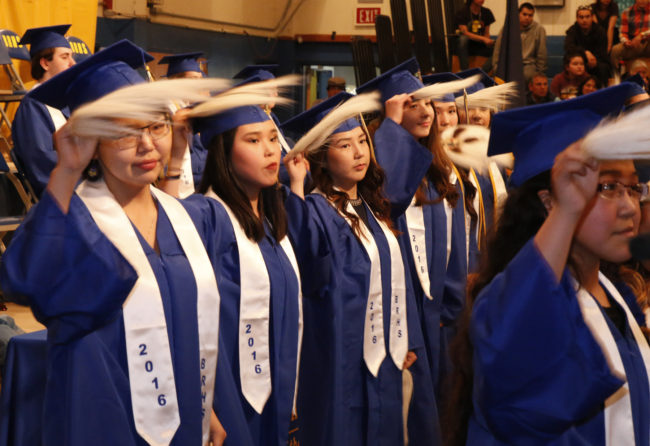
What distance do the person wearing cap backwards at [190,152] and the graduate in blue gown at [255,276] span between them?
1.63ft

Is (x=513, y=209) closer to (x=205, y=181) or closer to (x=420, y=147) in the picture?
(x=205, y=181)

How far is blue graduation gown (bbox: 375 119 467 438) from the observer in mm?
3887

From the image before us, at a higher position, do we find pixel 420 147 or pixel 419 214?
pixel 420 147

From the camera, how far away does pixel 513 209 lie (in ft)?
6.30

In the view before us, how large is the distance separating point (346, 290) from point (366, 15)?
39.4ft

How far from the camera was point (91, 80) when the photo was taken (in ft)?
8.07

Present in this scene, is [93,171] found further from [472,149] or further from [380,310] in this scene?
[380,310]

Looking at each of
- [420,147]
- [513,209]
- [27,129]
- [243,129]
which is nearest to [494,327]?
[513,209]

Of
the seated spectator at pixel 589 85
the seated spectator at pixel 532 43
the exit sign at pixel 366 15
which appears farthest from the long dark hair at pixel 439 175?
the exit sign at pixel 366 15

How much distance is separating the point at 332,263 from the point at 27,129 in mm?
2795

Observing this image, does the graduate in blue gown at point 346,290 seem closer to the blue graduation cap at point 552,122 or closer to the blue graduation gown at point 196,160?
the blue graduation cap at point 552,122

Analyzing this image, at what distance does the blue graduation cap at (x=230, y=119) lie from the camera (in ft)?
10.1

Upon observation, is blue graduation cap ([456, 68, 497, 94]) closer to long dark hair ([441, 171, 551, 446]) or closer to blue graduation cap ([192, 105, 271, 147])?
blue graduation cap ([192, 105, 271, 147])

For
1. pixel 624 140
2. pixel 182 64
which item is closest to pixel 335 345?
pixel 624 140
